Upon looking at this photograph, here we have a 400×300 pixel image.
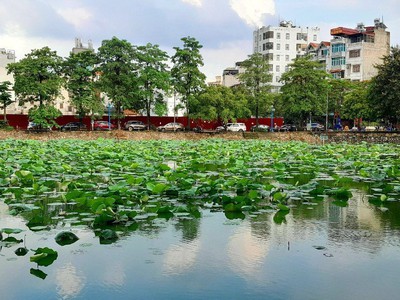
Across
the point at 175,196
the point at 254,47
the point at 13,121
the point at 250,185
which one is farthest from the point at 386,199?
the point at 254,47

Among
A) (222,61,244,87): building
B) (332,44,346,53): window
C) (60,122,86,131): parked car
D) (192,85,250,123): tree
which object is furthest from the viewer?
(222,61,244,87): building

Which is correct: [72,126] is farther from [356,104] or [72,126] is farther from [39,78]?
[356,104]

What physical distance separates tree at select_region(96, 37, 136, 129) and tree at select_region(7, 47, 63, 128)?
3.40 metres

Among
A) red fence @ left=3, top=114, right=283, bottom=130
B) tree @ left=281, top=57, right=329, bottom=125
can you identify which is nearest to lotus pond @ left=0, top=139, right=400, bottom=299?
tree @ left=281, top=57, right=329, bottom=125

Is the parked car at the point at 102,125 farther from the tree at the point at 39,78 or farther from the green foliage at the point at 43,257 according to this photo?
the green foliage at the point at 43,257

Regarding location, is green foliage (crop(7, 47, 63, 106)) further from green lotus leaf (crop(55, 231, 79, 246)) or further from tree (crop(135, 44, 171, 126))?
green lotus leaf (crop(55, 231, 79, 246))

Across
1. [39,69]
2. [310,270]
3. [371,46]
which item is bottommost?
[310,270]

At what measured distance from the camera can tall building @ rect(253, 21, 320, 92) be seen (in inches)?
2948

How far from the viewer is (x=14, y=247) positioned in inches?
201

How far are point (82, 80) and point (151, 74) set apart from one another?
5307mm

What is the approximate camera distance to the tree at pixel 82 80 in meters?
36.7

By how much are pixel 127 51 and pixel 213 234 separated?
33.6 metres

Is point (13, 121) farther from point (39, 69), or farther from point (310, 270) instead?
point (310, 270)

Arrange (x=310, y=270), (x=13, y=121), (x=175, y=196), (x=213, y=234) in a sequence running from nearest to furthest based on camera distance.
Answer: (x=310, y=270) → (x=213, y=234) → (x=175, y=196) → (x=13, y=121)
